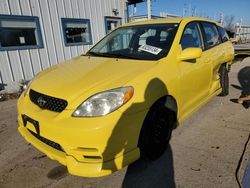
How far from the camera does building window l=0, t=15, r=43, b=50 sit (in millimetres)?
6334

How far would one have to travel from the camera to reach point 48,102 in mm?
2436

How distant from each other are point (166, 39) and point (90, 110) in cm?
167

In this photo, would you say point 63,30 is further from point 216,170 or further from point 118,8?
point 216,170

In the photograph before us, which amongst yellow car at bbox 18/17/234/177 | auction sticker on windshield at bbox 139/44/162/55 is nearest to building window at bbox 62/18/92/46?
yellow car at bbox 18/17/234/177

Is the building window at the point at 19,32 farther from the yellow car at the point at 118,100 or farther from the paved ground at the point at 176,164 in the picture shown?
the yellow car at the point at 118,100

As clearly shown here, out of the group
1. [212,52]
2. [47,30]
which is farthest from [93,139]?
[47,30]

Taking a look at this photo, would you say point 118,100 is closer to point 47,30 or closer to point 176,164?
point 176,164

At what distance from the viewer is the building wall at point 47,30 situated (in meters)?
6.48

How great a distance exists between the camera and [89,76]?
2.60 metres

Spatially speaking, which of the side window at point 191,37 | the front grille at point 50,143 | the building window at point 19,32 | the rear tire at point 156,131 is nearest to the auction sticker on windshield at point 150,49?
the side window at point 191,37

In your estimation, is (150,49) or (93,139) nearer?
(93,139)

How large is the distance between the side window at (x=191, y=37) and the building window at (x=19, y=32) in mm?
5218

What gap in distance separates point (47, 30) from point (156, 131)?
6.00 metres

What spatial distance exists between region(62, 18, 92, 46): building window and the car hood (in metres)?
5.13
